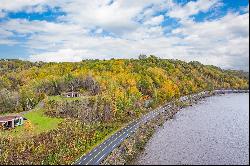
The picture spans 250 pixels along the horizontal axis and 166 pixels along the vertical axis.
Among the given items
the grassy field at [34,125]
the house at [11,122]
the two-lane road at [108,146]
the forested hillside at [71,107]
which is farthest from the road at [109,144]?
the house at [11,122]

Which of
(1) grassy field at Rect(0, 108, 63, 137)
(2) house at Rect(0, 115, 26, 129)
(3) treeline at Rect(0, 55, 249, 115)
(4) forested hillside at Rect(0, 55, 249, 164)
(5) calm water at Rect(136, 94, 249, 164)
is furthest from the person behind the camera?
(3) treeline at Rect(0, 55, 249, 115)

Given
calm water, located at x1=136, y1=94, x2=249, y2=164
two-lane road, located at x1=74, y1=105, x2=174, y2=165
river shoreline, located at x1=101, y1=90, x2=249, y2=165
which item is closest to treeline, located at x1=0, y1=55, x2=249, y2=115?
river shoreline, located at x1=101, y1=90, x2=249, y2=165

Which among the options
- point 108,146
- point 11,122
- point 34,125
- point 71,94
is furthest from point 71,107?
point 108,146

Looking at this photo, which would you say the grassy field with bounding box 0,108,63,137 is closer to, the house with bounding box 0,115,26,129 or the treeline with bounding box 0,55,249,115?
the house with bounding box 0,115,26,129

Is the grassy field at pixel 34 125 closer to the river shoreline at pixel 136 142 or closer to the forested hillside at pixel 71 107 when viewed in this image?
the forested hillside at pixel 71 107

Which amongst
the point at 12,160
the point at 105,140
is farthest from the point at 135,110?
the point at 12,160

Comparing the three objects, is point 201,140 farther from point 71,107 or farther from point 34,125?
point 34,125
